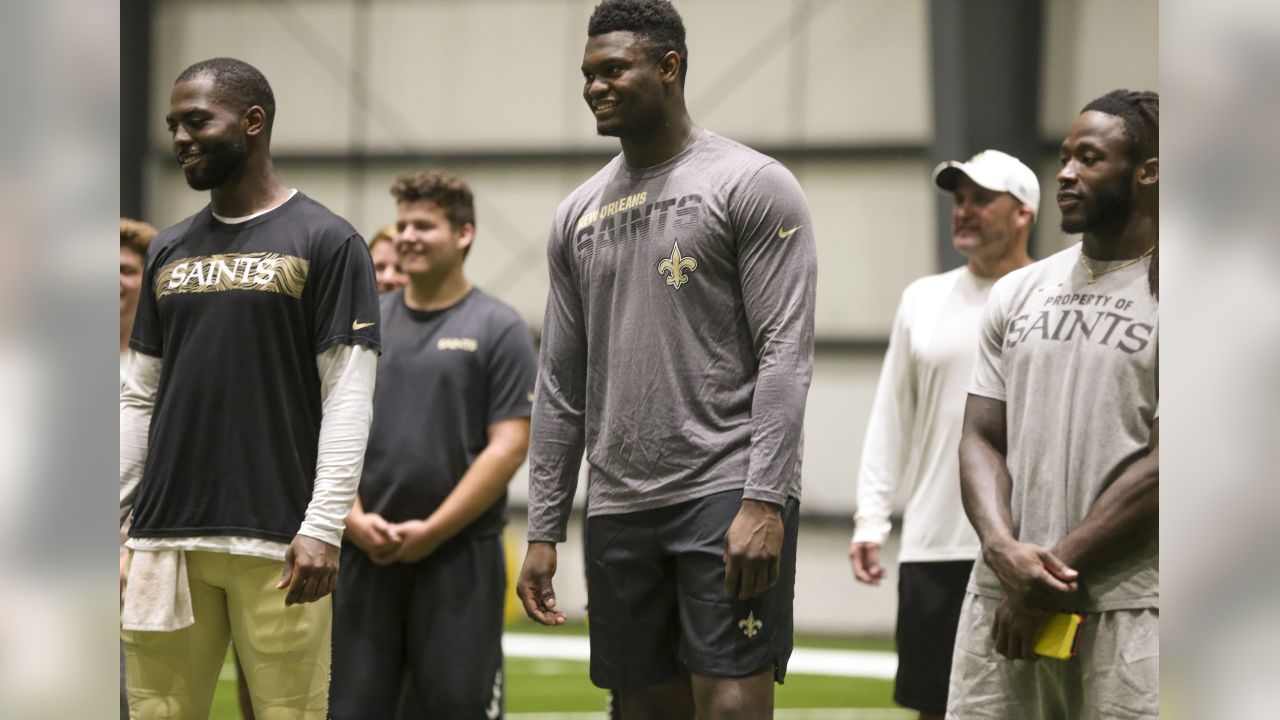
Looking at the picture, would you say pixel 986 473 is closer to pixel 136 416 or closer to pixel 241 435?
pixel 241 435

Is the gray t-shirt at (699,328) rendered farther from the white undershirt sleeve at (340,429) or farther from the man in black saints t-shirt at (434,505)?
the man in black saints t-shirt at (434,505)

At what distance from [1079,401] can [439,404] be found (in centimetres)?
204

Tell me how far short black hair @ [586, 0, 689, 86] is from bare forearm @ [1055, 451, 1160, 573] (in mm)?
1237

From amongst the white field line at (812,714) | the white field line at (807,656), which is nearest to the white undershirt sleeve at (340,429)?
the white field line at (812,714)

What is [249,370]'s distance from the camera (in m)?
3.01

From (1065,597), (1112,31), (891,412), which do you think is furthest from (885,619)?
(1065,597)

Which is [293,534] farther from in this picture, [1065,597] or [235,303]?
[1065,597]

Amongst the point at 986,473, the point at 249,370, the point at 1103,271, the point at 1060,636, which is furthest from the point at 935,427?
the point at 249,370

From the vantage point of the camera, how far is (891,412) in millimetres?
4438

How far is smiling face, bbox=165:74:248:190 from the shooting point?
3049mm

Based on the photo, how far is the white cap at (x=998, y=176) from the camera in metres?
4.31

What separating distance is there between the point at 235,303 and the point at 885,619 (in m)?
8.66

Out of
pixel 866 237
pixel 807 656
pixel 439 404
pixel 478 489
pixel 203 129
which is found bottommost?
pixel 807 656
